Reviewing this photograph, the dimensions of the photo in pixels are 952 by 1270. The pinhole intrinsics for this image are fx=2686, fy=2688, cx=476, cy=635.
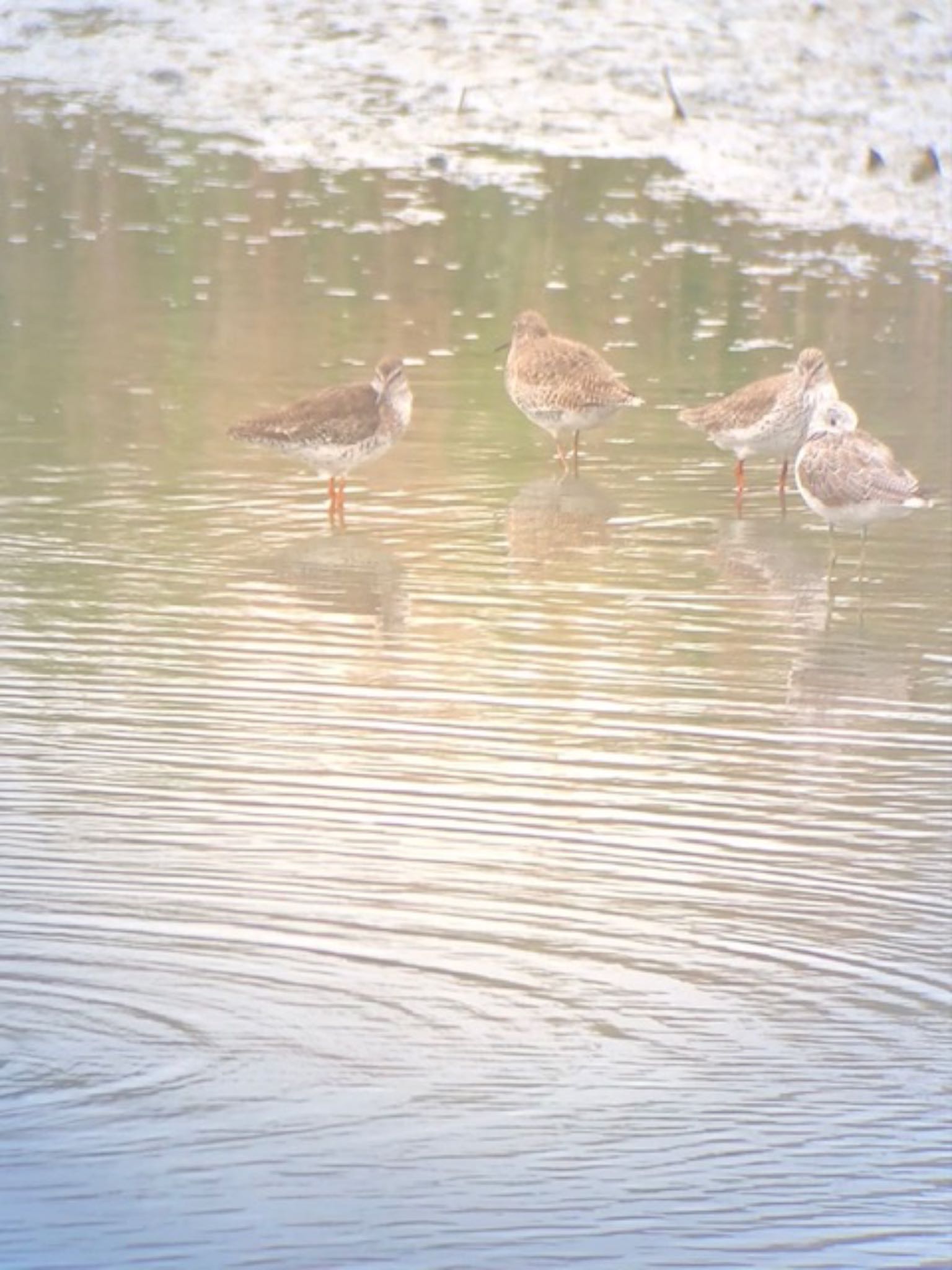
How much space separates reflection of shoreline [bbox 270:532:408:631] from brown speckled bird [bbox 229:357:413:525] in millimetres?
705

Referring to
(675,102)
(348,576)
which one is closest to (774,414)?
(348,576)

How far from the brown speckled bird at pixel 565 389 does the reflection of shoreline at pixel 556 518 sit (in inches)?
20.3

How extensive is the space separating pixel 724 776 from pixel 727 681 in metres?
1.43

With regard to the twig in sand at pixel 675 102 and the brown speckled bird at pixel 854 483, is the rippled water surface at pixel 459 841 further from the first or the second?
the twig in sand at pixel 675 102

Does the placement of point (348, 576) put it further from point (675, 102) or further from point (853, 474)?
point (675, 102)

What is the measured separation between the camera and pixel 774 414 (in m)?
14.9

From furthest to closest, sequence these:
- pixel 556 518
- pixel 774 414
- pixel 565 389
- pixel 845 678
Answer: pixel 565 389 → pixel 774 414 → pixel 556 518 → pixel 845 678

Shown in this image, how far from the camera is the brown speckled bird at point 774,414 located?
14.9 metres

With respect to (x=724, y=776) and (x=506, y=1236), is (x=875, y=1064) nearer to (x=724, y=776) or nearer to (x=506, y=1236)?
(x=506, y=1236)

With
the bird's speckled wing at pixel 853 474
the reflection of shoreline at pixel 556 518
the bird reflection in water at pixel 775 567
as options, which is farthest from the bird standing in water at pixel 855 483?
the reflection of shoreline at pixel 556 518

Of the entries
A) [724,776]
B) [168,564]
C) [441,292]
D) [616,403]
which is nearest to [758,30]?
[441,292]

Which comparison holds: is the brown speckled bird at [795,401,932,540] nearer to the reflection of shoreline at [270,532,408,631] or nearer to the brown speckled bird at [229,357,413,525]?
the reflection of shoreline at [270,532,408,631]

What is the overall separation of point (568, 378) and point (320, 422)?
192cm

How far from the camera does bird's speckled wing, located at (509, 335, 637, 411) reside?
15.5 metres
